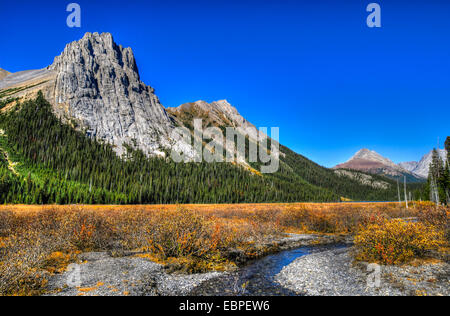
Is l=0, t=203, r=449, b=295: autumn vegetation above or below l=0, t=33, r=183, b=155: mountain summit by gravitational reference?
below

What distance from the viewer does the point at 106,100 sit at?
16225 cm

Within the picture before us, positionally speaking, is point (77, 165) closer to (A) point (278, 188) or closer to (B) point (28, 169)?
(B) point (28, 169)

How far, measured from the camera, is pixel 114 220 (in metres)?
27.4

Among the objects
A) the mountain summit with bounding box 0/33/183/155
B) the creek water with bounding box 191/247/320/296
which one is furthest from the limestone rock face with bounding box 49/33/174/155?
the creek water with bounding box 191/247/320/296

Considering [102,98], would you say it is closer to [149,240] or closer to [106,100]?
[106,100]

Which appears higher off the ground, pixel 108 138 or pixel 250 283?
pixel 108 138

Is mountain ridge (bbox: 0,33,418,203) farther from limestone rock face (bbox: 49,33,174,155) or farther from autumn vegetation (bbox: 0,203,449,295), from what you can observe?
autumn vegetation (bbox: 0,203,449,295)

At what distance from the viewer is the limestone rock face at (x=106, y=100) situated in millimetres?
148875

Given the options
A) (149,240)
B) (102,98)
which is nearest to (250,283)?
(149,240)

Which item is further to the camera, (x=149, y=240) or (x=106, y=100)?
(x=106, y=100)

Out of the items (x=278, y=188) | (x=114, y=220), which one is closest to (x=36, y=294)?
(x=114, y=220)

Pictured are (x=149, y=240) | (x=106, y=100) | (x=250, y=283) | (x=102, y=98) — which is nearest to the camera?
(x=250, y=283)

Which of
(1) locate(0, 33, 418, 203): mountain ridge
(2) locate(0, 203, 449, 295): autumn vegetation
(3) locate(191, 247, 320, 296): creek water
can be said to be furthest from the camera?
(1) locate(0, 33, 418, 203): mountain ridge

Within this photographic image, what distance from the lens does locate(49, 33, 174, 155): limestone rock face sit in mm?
148875
